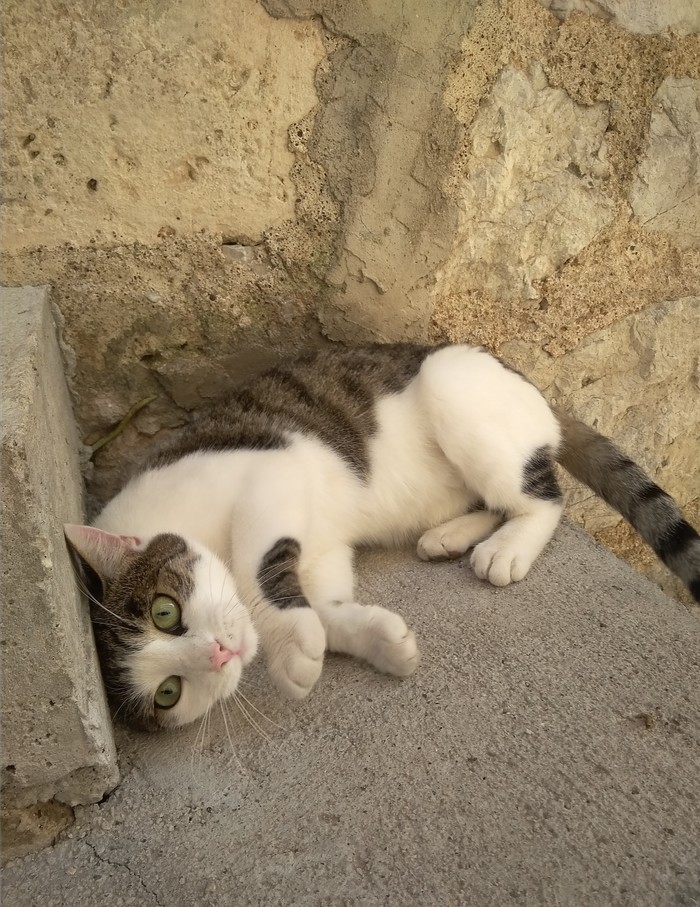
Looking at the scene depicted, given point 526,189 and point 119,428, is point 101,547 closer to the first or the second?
point 119,428

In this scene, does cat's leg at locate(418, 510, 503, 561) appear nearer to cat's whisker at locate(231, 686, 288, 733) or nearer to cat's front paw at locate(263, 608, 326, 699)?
cat's front paw at locate(263, 608, 326, 699)

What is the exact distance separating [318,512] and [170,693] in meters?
0.62

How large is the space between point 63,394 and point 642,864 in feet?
5.06

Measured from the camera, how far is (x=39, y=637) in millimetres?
1031

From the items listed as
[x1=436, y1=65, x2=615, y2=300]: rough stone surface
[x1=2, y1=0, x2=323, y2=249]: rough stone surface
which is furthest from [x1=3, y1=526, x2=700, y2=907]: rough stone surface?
[x1=2, y1=0, x2=323, y2=249]: rough stone surface

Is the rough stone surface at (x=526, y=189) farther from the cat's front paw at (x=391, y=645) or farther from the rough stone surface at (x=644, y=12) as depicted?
the cat's front paw at (x=391, y=645)

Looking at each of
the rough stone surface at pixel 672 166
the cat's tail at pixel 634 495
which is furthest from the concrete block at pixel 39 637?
the rough stone surface at pixel 672 166

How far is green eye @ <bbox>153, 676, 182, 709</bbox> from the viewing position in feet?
4.42

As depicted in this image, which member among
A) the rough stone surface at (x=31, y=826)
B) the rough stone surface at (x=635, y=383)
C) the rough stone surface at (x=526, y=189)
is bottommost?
the rough stone surface at (x=31, y=826)

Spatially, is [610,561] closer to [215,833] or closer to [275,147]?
[215,833]

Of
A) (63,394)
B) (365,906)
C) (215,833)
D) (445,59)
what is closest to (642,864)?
(365,906)

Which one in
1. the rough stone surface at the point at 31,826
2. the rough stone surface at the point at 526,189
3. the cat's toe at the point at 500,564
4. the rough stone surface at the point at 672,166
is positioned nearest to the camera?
the rough stone surface at the point at 31,826

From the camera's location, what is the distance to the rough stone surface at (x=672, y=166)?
6.77ft

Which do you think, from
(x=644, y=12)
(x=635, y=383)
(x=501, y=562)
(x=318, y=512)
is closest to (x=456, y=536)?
(x=501, y=562)
